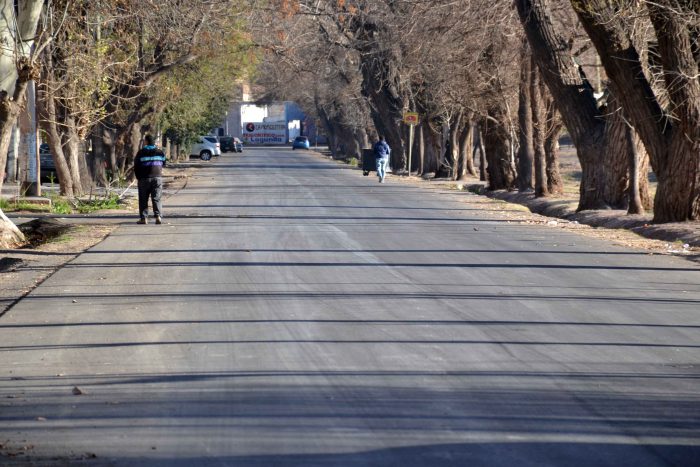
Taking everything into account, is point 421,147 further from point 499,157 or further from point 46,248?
point 46,248

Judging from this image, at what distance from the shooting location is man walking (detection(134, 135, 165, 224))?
1969 centimetres

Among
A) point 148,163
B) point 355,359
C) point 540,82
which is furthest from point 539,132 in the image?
point 355,359

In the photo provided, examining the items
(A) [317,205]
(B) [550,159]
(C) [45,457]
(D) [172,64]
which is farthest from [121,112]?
(C) [45,457]

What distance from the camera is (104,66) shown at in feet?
84.0

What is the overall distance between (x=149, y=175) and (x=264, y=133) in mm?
109494

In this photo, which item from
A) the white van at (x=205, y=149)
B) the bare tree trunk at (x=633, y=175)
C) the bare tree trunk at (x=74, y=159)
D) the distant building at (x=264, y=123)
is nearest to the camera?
the bare tree trunk at (x=633, y=175)

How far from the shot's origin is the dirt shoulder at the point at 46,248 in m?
12.2

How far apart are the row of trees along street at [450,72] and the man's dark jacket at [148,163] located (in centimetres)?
284

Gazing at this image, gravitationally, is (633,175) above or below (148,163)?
below

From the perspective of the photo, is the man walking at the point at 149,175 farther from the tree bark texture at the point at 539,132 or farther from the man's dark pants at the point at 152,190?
the tree bark texture at the point at 539,132

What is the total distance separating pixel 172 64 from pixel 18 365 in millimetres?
25481

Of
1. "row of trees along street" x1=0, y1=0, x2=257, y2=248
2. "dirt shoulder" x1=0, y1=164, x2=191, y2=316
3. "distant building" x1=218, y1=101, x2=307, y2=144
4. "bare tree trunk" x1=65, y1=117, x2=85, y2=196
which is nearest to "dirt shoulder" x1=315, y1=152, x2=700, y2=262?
"dirt shoulder" x1=0, y1=164, x2=191, y2=316

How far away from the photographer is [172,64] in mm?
32250

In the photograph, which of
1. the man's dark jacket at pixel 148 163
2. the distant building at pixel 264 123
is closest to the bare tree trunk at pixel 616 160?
the man's dark jacket at pixel 148 163
